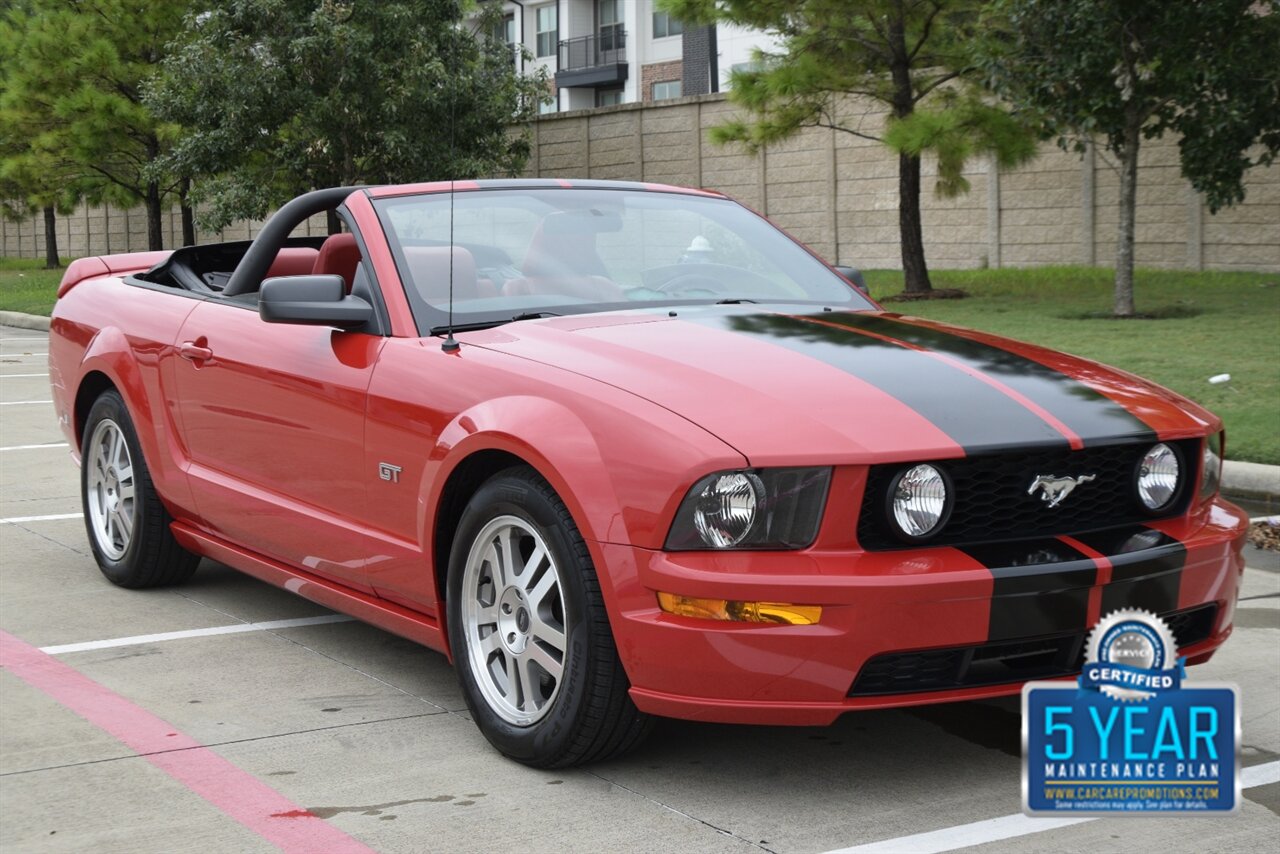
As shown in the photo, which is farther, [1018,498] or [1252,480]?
[1252,480]

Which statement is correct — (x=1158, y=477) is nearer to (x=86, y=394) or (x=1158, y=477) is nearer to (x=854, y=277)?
(x=854, y=277)

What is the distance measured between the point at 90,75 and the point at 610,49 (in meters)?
19.2

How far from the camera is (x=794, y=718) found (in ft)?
11.8

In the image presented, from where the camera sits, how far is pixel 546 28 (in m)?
49.2

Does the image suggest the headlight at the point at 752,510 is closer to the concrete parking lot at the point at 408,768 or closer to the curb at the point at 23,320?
the concrete parking lot at the point at 408,768

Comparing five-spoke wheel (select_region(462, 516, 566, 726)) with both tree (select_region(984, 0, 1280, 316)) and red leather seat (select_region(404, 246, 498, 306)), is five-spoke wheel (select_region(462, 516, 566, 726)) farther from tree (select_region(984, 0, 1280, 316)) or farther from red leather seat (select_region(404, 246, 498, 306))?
tree (select_region(984, 0, 1280, 316))

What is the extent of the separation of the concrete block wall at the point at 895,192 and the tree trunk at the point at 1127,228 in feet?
7.87

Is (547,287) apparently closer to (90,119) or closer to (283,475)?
(283,475)

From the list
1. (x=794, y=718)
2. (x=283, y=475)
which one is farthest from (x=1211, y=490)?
(x=283, y=475)

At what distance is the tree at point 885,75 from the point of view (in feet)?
60.4

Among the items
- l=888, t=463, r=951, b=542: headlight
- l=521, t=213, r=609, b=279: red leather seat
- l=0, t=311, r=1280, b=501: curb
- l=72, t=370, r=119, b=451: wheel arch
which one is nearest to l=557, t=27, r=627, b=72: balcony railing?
l=0, t=311, r=1280, b=501: curb

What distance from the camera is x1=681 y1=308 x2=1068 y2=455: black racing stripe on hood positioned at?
371 centimetres

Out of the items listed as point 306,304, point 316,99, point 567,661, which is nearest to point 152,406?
point 306,304
